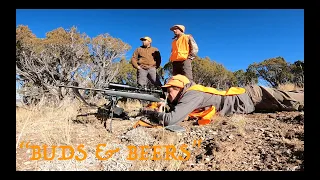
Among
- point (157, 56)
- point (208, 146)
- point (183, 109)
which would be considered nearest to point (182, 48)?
point (157, 56)

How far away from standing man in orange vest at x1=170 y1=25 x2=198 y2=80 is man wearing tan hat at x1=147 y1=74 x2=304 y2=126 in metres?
1.72

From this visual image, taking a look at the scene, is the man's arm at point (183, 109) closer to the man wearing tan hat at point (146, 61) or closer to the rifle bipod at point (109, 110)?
the rifle bipod at point (109, 110)

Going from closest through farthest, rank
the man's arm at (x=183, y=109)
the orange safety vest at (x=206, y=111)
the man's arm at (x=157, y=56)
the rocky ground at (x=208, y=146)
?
the rocky ground at (x=208, y=146) → the man's arm at (x=183, y=109) → the orange safety vest at (x=206, y=111) → the man's arm at (x=157, y=56)

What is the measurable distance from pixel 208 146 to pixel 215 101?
1470 millimetres

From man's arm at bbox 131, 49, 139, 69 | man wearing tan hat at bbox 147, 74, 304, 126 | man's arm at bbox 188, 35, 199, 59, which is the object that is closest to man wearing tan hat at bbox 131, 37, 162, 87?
man's arm at bbox 131, 49, 139, 69

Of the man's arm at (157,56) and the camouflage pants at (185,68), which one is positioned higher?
the man's arm at (157,56)

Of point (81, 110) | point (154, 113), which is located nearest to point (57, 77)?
point (81, 110)

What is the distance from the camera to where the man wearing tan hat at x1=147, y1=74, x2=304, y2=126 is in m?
4.06

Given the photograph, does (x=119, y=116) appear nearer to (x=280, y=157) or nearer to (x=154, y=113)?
(x=154, y=113)

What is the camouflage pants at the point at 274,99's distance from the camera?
14.9 ft

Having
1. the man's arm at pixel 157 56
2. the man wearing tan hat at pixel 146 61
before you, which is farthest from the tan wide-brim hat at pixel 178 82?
the man's arm at pixel 157 56

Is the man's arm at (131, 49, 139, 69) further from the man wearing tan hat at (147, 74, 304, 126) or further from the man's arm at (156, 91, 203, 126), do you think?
the man's arm at (156, 91, 203, 126)

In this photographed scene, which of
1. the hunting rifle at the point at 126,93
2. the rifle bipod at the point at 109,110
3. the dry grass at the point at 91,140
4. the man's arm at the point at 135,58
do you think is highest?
the man's arm at the point at 135,58

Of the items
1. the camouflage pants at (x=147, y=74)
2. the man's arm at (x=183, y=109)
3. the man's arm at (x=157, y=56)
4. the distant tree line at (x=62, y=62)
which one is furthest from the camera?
the distant tree line at (x=62, y=62)
